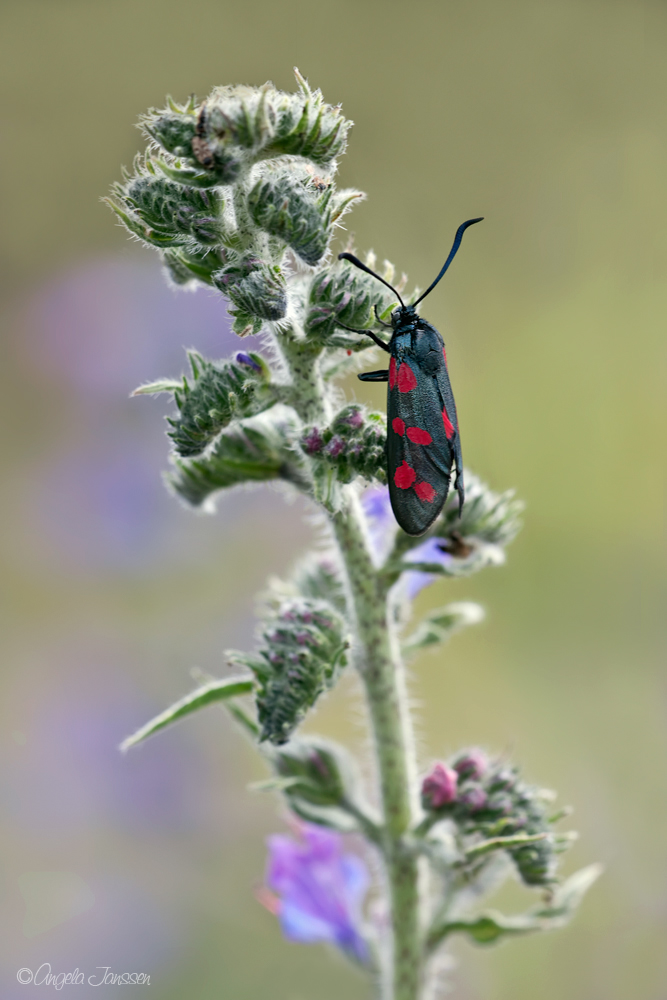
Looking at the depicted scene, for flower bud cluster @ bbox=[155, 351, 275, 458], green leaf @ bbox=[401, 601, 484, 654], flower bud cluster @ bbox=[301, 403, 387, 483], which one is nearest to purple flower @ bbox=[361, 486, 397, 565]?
green leaf @ bbox=[401, 601, 484, 654]

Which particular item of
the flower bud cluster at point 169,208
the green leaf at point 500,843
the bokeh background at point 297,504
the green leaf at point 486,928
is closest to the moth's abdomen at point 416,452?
the flower bud cluster at point 169,208

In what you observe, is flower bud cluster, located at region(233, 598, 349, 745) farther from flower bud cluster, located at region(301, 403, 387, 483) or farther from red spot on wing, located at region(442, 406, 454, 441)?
red spot on wing, located at region(442, 406, 454, 441)

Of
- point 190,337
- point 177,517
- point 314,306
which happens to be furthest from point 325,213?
point 177,517

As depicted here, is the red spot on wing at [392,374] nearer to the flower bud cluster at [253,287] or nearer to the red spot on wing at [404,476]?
the red spot on wing at [404,476]

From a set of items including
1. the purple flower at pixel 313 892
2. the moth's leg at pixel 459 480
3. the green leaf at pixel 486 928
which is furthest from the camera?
the purple flower at pixel 313 892

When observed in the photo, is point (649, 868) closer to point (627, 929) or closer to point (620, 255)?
point (627, 929)

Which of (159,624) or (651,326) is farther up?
(651,326)
